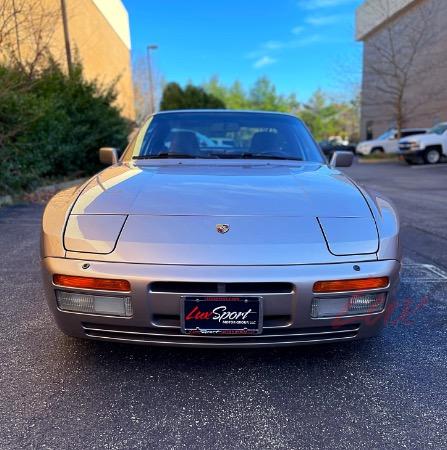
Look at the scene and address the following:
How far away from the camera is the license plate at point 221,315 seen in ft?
5.78

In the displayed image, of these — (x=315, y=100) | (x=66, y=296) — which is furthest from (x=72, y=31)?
(x=315, y=100)

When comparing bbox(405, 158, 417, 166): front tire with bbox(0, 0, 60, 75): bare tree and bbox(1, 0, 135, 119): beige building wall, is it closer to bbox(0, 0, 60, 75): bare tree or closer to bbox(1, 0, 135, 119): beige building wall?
bbox(1, 0, 135, 119): beige building wall

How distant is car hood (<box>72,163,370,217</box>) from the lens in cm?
206

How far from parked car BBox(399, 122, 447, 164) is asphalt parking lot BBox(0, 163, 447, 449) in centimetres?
1554

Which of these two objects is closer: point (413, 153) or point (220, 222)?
point (220, 222)

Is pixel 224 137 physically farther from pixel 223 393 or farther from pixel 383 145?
pixel 383 145

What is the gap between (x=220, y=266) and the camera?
1.77 m

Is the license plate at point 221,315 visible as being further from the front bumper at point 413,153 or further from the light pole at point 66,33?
the front bumper at point 413,153

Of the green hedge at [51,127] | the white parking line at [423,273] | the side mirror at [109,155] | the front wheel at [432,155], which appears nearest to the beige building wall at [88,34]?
the green hedge at [51,127]

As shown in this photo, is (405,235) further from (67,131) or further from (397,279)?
(67,131)

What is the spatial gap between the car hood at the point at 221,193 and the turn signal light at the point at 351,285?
362mm

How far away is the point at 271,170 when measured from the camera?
277 cm

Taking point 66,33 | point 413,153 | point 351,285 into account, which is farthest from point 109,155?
point 413,153

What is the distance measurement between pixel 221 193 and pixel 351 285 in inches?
33.3
